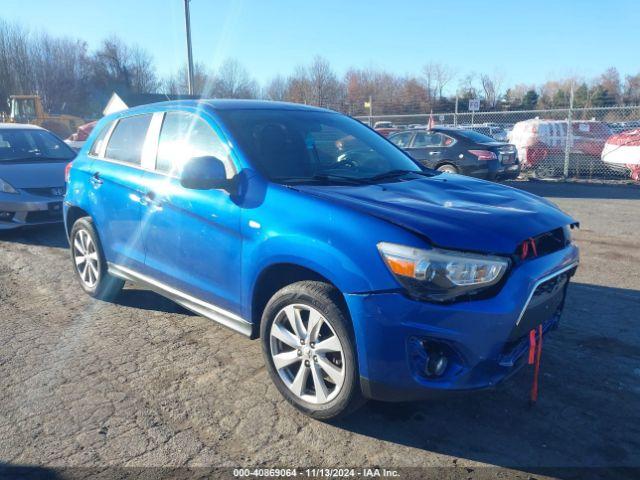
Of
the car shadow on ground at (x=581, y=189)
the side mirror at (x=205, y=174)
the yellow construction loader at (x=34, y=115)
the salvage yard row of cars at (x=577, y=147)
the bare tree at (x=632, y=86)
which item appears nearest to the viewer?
the side mirror at (x=205, y=174)

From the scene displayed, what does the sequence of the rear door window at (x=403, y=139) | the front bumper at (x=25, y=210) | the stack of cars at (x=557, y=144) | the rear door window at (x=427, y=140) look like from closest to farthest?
1. the front bumper at (x=25, y=210)
2. the rear door window at (x=427, y=140)
3. the rear door window at (x=403, y=139)
4. the stack of cars at (x=557, y=144)

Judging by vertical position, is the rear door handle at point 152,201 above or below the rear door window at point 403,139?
below

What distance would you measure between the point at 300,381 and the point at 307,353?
192 mm

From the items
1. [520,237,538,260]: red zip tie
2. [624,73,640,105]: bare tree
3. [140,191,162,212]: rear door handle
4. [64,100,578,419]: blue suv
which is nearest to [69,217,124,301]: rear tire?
[64,100,578,419]: blue suv

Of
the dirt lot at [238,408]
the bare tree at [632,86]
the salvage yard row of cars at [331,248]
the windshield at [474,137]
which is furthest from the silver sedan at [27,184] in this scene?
the bare tree at [632,86]

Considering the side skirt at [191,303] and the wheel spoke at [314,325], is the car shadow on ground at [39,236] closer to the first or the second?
the side skirt at [191,303]

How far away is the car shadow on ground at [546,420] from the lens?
2.76 metres

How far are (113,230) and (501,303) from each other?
132 inches

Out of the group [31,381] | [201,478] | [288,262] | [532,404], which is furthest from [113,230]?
[532,404]

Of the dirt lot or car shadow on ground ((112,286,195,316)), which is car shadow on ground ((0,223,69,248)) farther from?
the dirt lot

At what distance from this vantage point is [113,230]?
4676 mm

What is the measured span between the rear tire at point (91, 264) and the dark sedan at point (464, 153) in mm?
8592

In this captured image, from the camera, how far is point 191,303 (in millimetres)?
3902

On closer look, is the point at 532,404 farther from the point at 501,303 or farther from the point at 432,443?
the point at 501,303
